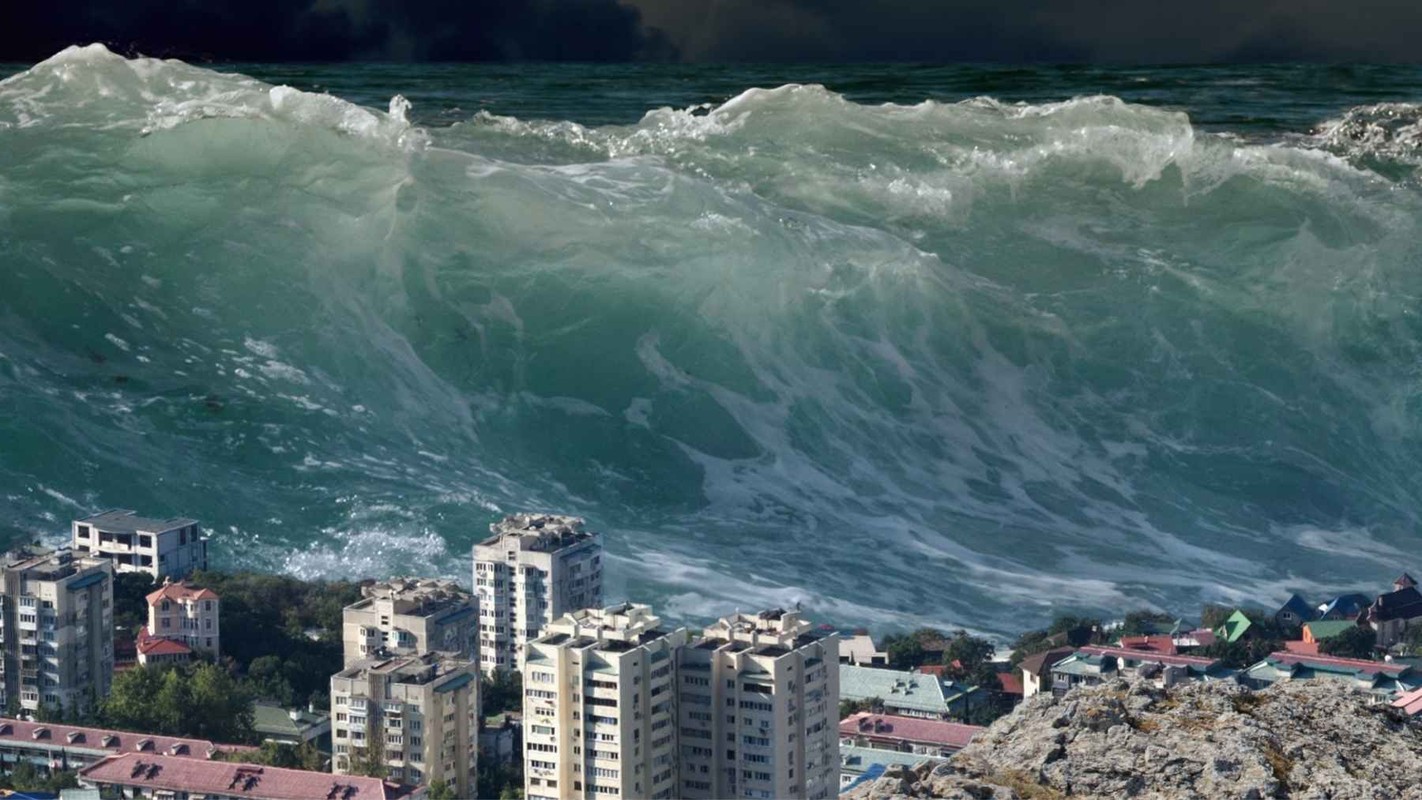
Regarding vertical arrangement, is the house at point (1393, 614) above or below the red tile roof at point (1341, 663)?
below

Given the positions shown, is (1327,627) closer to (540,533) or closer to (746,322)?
(540,533)

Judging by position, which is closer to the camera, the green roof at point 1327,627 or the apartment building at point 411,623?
the apartment building at point 411,623

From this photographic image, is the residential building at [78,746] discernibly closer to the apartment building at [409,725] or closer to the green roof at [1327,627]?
the apartment building at [409,725]

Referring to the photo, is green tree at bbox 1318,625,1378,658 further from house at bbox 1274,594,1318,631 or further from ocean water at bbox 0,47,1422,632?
ocean water at bbox 0,47,1422,632

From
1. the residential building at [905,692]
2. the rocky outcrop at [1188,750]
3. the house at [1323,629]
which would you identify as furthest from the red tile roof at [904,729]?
the rocky outcrop at [1188,750]

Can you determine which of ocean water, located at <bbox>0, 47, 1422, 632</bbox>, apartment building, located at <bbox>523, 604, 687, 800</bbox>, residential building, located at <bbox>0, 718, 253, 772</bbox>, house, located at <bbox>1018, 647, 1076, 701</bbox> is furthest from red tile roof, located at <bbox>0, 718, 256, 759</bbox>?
house, located at <bbox>1018, 647, 1076, 701</bbox>

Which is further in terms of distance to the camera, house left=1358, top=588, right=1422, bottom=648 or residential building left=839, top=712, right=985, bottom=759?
house left=1358, top=588, right=1422, bottom=648
